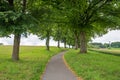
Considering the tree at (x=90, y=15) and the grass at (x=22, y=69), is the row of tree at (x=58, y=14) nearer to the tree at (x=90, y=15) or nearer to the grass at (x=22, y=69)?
the tree at (x=90, y=15)

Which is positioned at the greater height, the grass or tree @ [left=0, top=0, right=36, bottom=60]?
tree @ [left=0, top=0, right=36, bottom=60]

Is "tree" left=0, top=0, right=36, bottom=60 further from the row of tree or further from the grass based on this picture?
the grass

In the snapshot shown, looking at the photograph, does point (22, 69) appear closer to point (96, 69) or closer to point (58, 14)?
point (96, 69)

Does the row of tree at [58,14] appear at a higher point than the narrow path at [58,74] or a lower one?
higher

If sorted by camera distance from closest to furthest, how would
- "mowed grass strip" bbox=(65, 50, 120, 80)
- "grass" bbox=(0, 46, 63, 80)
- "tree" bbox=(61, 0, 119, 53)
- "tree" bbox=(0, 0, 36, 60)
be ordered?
"mowed grass strip" bbox=(65, 50, 120, 80), "grass" bbox=(0, 46, 63, 80), "tree" bbox=(0, 0, 36, 60), "tree" bbox=(61, 0, 119, 53)

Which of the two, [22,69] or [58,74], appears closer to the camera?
[58,74]

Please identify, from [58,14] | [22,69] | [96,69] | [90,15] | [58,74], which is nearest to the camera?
[58,74]

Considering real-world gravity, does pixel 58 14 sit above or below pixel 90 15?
below

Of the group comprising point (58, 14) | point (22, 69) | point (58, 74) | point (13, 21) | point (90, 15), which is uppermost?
point (90, 15)

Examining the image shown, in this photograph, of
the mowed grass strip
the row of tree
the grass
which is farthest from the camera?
the row of tree

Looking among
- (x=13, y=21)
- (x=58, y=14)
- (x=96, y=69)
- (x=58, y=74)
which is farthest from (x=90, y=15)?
(x=58, y=74)

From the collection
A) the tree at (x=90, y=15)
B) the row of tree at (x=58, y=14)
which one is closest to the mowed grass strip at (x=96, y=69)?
the row of tree at (x=58, y=14)

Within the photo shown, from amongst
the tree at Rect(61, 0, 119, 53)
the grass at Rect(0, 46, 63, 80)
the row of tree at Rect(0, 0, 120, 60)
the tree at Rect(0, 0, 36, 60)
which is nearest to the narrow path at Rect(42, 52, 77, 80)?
the grass at Rect(0, 46, 63, 80)

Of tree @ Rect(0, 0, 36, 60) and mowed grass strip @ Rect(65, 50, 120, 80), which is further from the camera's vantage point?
tree @ Rect(0, 0, 36, 60)
